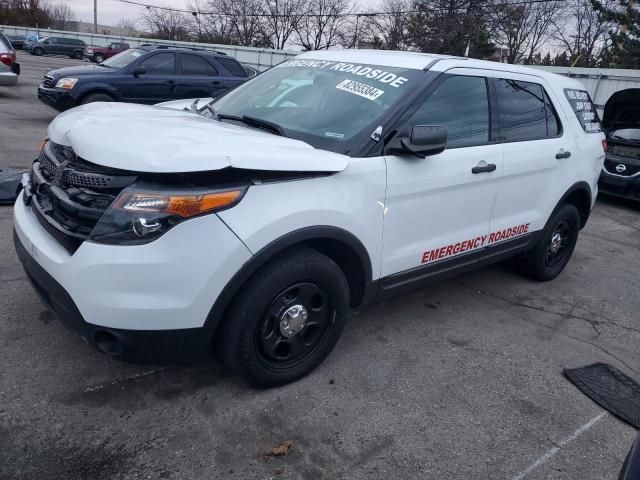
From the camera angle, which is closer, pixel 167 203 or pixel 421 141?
pixel 167 203

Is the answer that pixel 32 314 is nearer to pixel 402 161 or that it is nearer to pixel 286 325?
pixel 286 325

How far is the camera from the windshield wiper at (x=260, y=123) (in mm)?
3293

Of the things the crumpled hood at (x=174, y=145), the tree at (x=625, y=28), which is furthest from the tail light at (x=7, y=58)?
the tree at (x=625, y=28)

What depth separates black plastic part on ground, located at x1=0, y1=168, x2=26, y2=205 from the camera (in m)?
5.50

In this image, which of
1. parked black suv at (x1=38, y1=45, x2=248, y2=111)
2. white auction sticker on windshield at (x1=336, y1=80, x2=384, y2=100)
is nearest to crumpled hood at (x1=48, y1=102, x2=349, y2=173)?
white auction sticker on windshield at (x1=336, y1=80, x2=384, y2=100)

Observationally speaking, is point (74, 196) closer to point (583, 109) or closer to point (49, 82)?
point (583, 109)

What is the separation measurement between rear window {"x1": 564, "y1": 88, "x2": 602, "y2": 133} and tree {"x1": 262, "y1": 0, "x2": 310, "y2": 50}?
5018cm

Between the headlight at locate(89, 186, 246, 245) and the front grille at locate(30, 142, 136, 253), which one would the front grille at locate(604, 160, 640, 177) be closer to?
the headlight at locate(89, 186, 246, 245)

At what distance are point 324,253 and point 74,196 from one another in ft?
4.41

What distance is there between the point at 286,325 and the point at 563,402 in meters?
1.76

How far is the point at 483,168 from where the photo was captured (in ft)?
12.1

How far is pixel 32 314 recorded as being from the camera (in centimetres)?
351

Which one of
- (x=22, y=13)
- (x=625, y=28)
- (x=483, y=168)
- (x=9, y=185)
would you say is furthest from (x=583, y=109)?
(x=22, y=13)

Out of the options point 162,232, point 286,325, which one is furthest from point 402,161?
point 162,232
